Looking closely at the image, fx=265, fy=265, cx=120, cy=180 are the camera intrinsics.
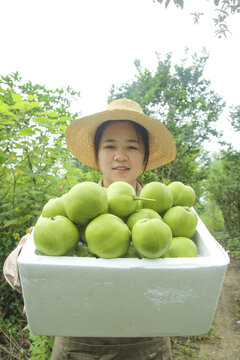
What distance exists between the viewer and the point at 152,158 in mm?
2447

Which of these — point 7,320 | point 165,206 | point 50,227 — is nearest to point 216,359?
point 7,320

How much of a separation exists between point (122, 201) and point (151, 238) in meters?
0.26

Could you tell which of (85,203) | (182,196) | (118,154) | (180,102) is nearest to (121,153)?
(118,154)

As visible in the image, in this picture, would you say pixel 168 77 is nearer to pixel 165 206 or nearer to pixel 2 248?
pixel 2 248

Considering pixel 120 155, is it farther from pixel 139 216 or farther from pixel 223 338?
pixel 223 338

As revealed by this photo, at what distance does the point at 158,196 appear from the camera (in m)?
1.16

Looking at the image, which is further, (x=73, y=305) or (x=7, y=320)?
(x=7, y=320)

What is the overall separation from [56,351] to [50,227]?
0.99m

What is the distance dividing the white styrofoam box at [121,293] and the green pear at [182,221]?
0.14 meters

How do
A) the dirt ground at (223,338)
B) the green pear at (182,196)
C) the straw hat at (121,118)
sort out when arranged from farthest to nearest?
1. the dirt ground at (223,338)
2. the straw hat at (121,118)
3. the green pear at (182,196)

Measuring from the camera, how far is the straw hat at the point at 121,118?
1.85m

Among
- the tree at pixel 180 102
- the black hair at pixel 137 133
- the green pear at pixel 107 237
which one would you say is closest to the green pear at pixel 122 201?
the green pear at pixel 107 237

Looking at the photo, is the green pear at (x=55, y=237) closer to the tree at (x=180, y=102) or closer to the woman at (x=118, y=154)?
the woman at (x=118, y=154)

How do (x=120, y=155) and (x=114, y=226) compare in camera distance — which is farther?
(x=120, y=155)
